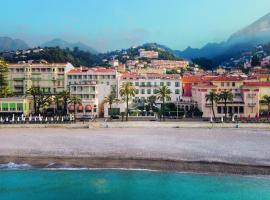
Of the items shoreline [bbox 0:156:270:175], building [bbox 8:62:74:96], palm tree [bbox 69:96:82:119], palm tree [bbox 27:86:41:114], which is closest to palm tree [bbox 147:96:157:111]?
palm tree [bbox 69:96:82:119]

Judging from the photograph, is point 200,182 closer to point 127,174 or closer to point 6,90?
Answer: point 127,174

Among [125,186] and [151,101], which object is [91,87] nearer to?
[151,101]

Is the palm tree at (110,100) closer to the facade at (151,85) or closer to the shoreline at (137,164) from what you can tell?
the facade at (151,85)

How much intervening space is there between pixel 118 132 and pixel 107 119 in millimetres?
16153

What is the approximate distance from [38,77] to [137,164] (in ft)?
182

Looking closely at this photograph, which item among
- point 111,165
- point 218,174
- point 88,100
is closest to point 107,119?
point 88,100

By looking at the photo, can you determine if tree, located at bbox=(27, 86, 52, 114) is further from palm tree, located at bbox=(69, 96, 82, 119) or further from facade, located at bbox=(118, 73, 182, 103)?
facade, located at bbox=(118, 73, 182, 103)

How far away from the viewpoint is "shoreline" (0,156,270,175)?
1527 inches

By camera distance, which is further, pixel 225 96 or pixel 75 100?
pixel 75 100

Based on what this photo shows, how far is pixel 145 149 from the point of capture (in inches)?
1854

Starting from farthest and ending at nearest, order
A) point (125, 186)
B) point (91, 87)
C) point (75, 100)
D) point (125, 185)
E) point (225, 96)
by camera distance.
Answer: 1. point (91, 87)
2. point (75, 100)
3. point (225, 96)
4. point (125, 185)
5. point (125, 186)

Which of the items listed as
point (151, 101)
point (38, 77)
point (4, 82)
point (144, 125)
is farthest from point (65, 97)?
point (4, 82)

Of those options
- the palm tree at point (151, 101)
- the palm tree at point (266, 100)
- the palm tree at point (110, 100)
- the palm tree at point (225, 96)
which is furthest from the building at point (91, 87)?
the palm tree at point (266, 100)

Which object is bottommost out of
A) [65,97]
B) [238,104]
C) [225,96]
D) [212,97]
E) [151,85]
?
[238,104]
